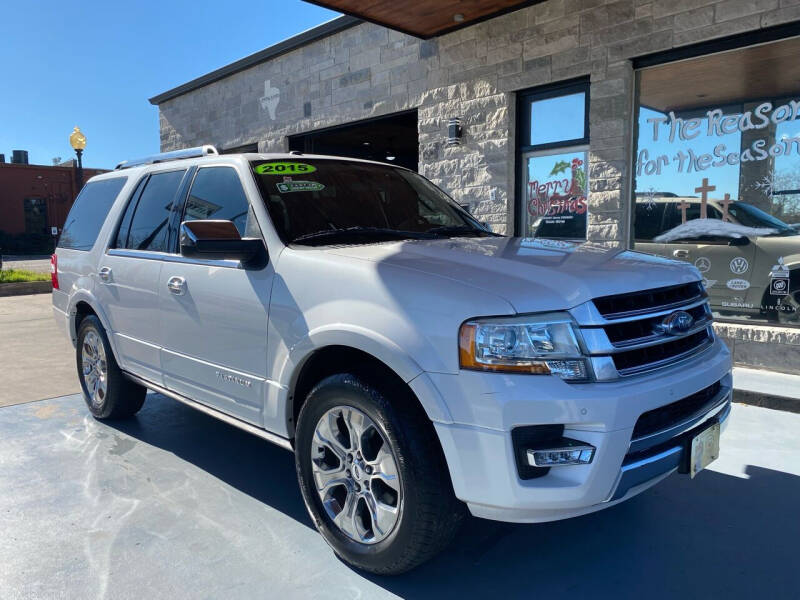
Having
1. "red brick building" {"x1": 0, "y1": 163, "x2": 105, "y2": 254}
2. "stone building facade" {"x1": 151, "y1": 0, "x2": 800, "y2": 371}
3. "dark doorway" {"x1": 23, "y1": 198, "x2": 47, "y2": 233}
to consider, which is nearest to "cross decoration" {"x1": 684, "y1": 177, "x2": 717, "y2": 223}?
"stone building facade" {"x1": 151, "y1": 0, "x2": 800, "y2": 371}

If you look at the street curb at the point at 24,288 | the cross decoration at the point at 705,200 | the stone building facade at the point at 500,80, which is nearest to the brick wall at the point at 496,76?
the stone building facade at the point at 500,80

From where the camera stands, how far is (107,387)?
179 inches

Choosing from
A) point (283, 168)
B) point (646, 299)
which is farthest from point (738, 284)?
point (283, 168)

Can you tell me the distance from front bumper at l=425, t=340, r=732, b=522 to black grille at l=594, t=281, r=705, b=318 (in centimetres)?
29

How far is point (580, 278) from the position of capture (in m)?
2.40

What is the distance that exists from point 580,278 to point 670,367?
0.57 metres

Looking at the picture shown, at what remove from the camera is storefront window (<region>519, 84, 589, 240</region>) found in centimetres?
734

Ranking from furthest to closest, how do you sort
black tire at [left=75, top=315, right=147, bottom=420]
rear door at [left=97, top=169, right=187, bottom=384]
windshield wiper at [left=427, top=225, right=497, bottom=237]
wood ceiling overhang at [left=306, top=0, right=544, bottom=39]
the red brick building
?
the red brick building, wood ceiling overhang at [left=306, top=0, right=544, bottom=39], black tire at [left=75, top=315, right=147, bottom=420], rear door at [left=97, top=169, right=187, bottom=384], windshield wiper at [left=427, top=225, right=497, bottom=237]

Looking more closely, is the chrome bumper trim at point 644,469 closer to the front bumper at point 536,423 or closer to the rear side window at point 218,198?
the front bumper at point 536,423

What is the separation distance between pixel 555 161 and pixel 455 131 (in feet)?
4.90

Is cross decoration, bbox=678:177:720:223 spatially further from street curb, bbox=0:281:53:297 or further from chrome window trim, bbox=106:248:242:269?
street curb, bbox=0:281:53:297

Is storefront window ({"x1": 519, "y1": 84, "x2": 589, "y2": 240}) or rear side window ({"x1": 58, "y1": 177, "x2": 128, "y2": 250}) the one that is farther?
storefront window ({"x1": 519, "y1": 84, "x2": 589, "y2": 240})

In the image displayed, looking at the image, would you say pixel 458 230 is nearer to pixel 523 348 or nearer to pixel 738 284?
pixel 523 348

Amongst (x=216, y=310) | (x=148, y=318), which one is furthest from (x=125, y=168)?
(x=216, y=310)
